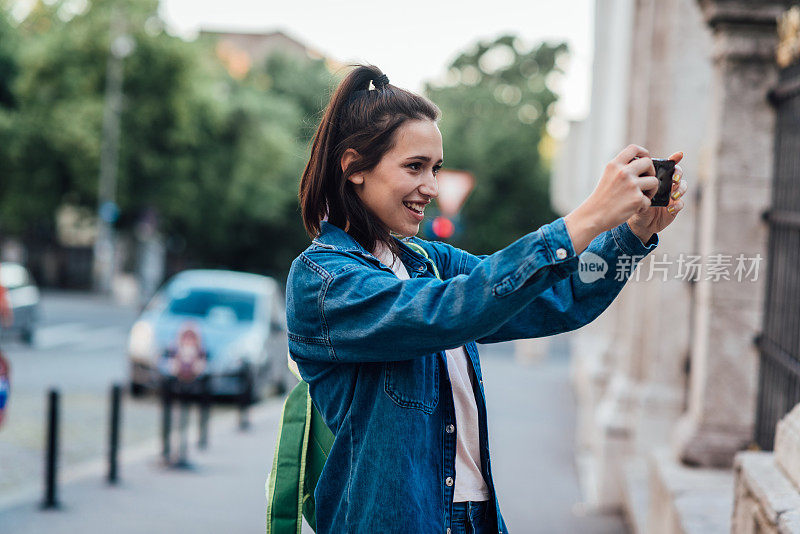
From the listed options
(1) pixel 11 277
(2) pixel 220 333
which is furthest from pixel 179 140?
(2) pixel 220 333

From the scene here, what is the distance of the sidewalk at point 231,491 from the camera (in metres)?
6.25

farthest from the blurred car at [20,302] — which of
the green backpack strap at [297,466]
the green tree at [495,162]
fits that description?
the green tree at [495,162]

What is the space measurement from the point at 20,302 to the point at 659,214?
17389 mm

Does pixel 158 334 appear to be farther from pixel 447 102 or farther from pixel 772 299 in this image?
pixel 447 102

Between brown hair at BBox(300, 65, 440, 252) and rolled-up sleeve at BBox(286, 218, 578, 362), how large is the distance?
16 cm

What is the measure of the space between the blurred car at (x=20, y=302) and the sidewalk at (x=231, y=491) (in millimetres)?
7765

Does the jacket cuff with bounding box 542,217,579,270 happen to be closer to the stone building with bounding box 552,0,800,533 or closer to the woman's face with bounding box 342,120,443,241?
the woman's face with bounding box 342,120,443,241

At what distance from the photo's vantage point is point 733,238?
4453mm

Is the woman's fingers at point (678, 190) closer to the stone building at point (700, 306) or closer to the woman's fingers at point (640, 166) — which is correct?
the woman's fingers at point (640, 166)

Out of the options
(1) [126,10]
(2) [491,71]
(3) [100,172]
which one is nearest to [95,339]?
(3) [100,172]

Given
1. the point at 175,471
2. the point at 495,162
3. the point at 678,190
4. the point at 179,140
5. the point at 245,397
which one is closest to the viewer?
the point at 678,190

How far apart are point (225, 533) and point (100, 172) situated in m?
29.9

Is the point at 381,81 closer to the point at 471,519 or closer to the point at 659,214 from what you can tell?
the point at 659,214

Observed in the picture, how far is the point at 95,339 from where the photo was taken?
67.9ft
